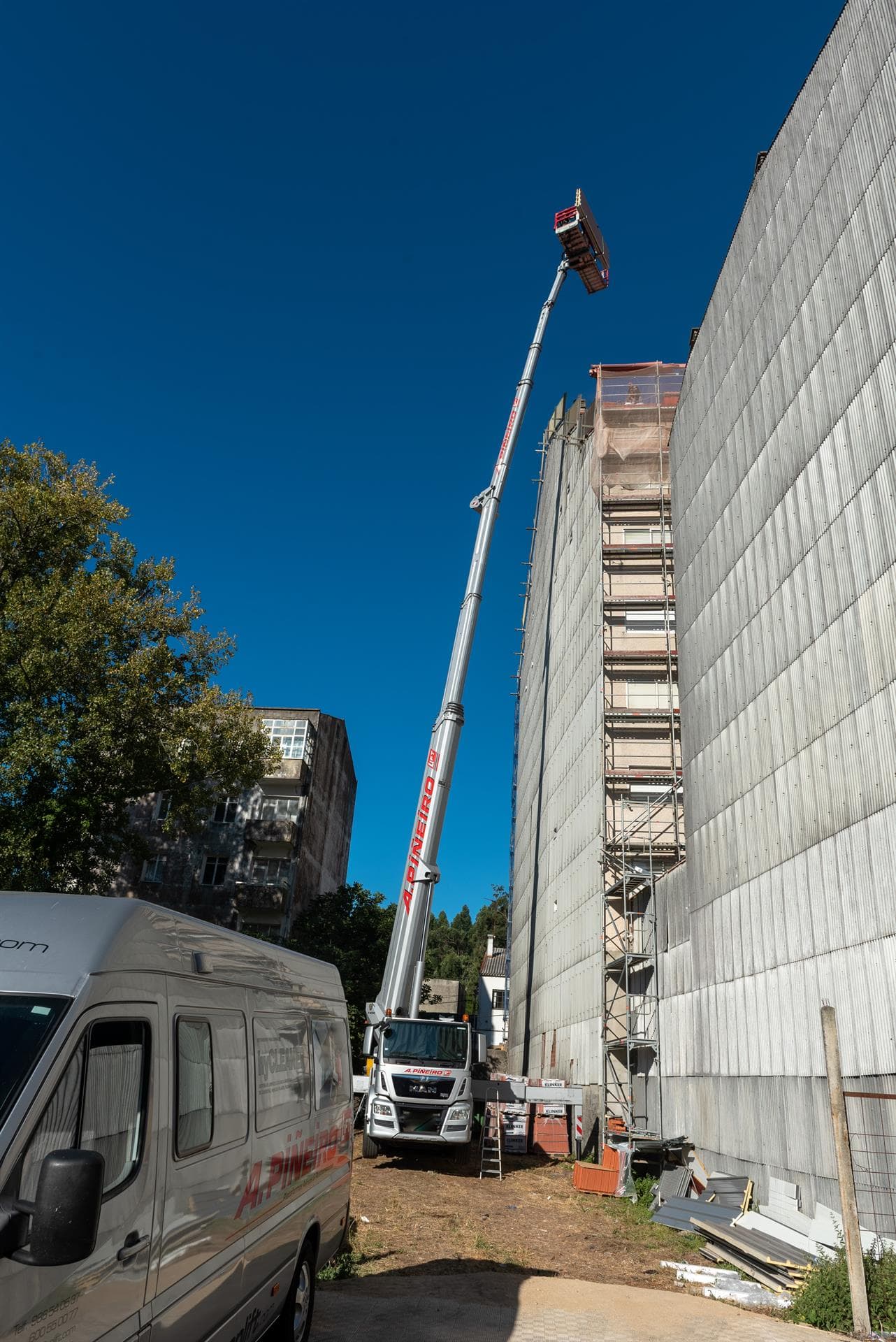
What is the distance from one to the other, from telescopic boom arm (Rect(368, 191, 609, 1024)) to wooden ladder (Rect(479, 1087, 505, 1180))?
2546 mm

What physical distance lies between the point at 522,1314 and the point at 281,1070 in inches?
151

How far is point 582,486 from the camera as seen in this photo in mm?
31719

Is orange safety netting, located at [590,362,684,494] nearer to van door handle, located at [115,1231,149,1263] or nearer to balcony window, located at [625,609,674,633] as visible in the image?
balcony window, located at [625,609,674,633]

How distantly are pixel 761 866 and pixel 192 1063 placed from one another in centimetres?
1162

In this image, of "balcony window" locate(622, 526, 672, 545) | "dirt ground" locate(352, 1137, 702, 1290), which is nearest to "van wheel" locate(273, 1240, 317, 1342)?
"dirt ground" locate(352, 1137, 702, 1290)

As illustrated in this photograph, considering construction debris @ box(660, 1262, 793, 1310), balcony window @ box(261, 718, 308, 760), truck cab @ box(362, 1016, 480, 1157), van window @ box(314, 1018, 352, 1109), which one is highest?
balcony window @ box(261, 718, 308, 760)

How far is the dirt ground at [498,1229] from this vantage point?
10.2m

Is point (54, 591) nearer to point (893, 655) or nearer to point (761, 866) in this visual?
point (761, 866)

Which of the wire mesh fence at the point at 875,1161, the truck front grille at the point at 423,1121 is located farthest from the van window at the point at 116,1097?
the truck front grille at the point at 423,1121

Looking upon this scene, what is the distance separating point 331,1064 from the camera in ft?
24.8

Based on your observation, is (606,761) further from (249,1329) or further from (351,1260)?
(249,1329)

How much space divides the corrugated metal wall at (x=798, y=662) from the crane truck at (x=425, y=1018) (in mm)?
4465

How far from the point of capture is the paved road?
7.00m

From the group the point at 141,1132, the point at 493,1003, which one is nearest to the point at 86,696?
the point at 141,1132
